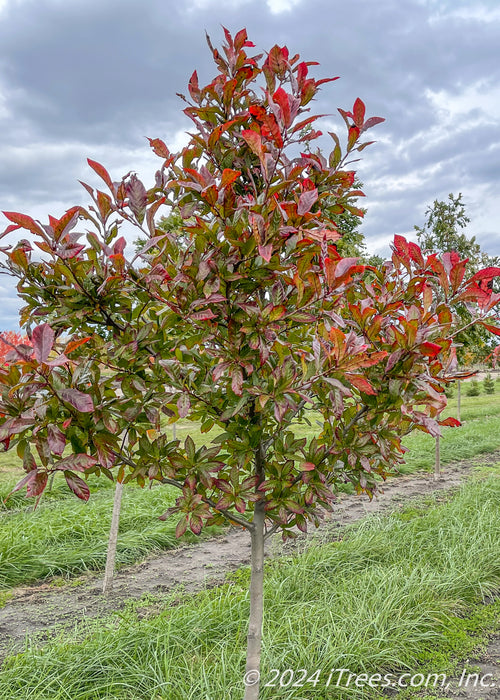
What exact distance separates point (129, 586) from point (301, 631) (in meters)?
1.78

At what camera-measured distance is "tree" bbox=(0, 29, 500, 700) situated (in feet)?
4.95

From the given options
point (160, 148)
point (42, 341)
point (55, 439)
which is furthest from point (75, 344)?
point (160, 148)

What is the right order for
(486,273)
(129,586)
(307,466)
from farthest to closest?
1. (129,586)
2. (307,466)
3. (486,273)

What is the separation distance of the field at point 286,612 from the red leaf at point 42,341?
2.16 metres

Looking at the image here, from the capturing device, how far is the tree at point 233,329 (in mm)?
1508

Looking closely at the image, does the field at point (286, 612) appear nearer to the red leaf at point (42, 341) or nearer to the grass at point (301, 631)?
the grass at point (301, 631)

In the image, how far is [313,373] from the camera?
1.52 m

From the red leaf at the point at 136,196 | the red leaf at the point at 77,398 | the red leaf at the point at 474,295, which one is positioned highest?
the red leaf at the point at 136,196

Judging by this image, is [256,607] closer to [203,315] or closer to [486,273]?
[203,315]

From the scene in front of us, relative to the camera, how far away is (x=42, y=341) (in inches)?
51.2

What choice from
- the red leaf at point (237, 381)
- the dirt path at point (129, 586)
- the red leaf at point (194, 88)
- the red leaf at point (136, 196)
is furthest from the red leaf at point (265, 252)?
the dirt path at point (129, 586)

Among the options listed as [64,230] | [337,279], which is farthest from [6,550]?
[337,279]

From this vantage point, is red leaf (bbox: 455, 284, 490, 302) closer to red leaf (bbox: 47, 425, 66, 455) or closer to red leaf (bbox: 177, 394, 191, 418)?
red leaf (bbox: 177, 394, 191, 418)

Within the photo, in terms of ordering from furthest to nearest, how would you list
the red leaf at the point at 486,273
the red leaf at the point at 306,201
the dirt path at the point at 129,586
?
the dirt path at the point at 129,586
the red leaf at the point at 486,273
the red leaf at the point at 306,201
